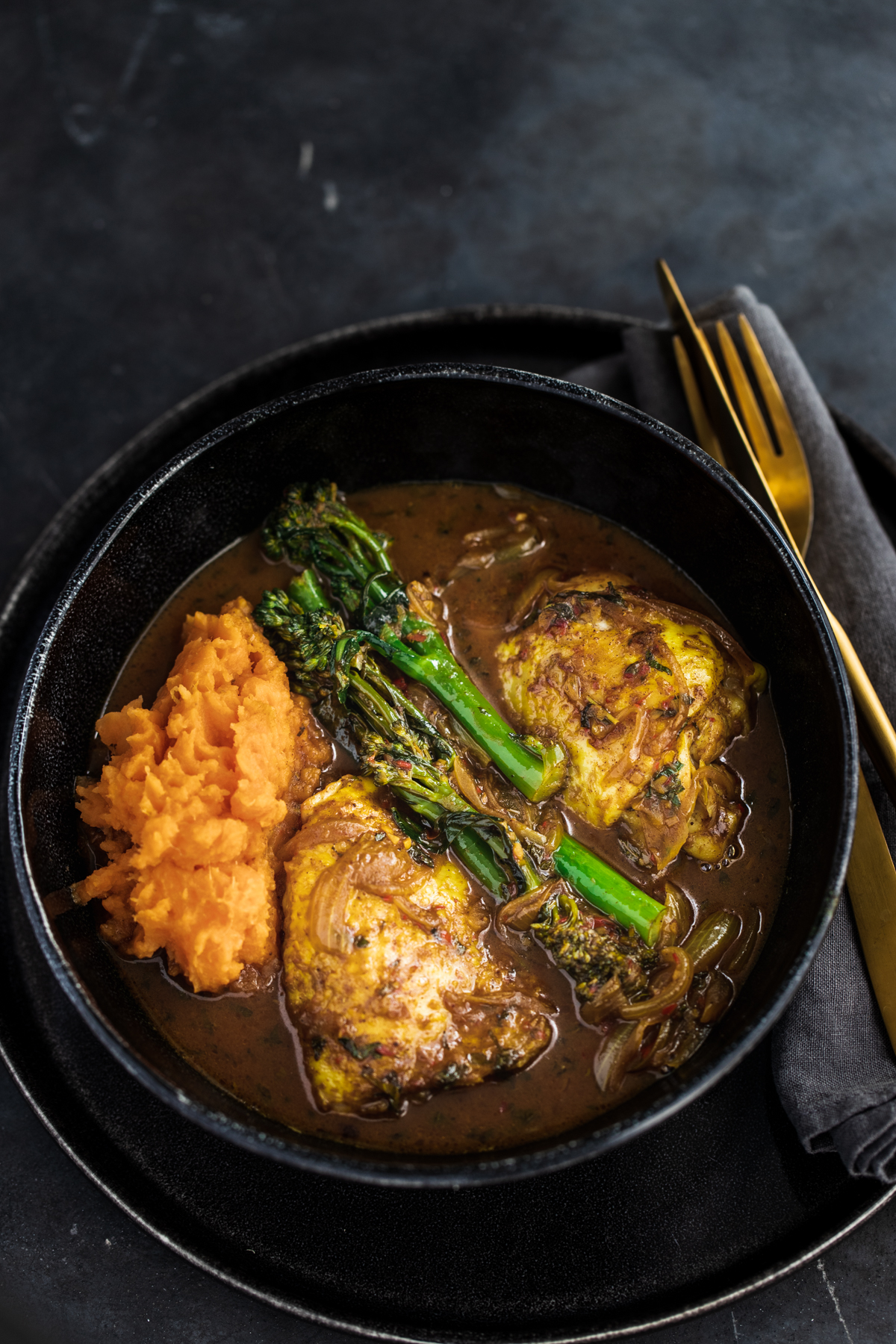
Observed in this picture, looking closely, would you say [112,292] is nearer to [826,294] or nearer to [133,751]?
[133,751]

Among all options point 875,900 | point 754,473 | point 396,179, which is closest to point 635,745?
point 875,900

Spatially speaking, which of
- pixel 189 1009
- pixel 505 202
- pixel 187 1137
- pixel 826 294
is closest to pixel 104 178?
pixel 505 202

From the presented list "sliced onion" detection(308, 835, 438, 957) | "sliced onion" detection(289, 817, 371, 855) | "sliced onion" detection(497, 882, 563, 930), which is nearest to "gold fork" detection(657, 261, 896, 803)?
"sliced onion" detection(497, 882, 563, 930)

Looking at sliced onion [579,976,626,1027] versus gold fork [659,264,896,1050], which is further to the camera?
gold fork [659,264,896,1050]

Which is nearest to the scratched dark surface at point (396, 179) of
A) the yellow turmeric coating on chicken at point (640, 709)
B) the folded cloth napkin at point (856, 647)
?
the folded cloth napkin at point (856, 647)

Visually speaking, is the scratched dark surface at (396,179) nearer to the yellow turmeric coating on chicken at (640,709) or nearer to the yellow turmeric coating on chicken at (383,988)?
the yellow turmeric coating on chicken at (640,709)

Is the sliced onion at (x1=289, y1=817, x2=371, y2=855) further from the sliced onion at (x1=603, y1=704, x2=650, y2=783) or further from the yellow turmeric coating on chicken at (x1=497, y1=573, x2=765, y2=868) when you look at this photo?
the sliced onion at (x1=603, y1=704, x2=650, y2=783)
